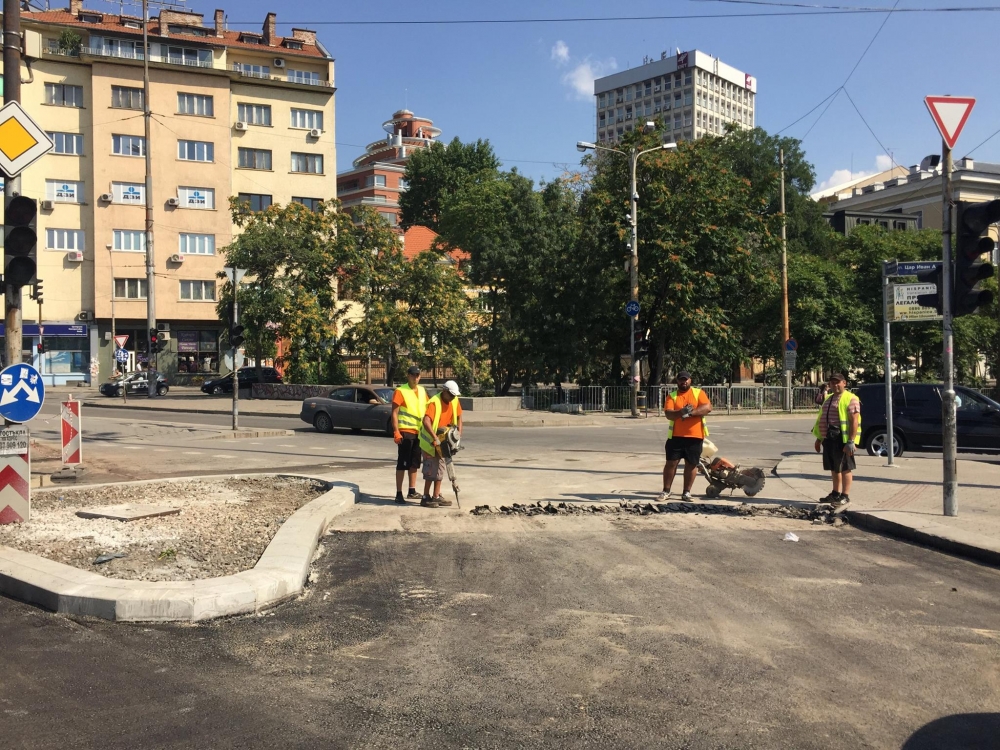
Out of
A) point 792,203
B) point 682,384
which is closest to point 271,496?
point 682,384

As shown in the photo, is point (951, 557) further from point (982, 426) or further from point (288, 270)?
point (288, 270)

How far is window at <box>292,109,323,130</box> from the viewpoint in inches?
2253

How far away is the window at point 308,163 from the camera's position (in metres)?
57.1

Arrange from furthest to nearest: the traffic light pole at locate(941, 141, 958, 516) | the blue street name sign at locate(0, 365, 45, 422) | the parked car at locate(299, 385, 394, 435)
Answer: the parked car at locate(299, 385, 394, 435), the traffic light pole at locate(941, 141, 958, 516), the blue street name sign at locate(0, 365, 45, 422)

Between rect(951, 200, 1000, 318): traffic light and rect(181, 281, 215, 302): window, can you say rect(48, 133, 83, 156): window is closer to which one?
rect(181, 281, 215, 302): window

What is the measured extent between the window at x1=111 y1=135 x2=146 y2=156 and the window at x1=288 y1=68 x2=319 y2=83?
1156cm

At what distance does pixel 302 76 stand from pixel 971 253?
185 ft

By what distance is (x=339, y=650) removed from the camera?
5.30m

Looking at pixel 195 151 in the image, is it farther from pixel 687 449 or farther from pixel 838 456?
pixel 838 456

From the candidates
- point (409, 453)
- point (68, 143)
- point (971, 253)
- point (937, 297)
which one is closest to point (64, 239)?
point (68, 143)

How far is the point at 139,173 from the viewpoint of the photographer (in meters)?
52.4

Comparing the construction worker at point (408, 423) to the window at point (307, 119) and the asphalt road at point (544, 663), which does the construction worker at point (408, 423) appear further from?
the window at point (307, 119)

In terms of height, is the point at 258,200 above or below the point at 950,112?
above

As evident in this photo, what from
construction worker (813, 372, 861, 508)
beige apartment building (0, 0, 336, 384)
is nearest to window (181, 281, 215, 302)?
beige apartment building (0, 0, 336, 384)
